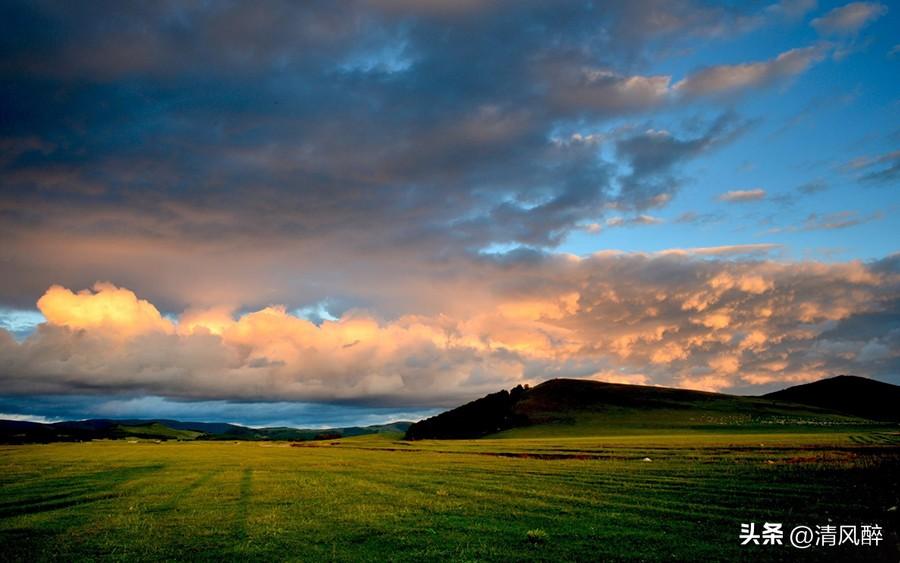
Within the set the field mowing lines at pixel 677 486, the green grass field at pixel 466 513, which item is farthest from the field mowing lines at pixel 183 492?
the field mowing lines at pixel 677 486

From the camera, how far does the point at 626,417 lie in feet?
553

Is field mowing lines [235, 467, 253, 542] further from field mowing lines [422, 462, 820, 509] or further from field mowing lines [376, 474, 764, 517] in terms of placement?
field mowing lines [422, 462, 820, 509]

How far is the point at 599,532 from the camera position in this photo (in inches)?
858

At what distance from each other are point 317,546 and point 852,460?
156 feet

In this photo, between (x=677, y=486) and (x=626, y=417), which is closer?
(x=677, y=486)

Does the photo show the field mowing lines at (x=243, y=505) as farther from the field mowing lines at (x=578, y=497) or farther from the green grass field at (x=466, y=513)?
the field mowing lines at (x=578, y=497)

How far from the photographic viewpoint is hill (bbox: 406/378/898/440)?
143 meters

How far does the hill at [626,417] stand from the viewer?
469 feet

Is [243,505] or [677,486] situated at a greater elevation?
[677,486]

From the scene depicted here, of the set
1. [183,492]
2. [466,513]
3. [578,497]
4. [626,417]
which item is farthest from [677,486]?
[626,417]

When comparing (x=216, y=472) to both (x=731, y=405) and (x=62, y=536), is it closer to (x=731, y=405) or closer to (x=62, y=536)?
(x=62, y=536)

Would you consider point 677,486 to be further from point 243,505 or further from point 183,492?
point 183,492

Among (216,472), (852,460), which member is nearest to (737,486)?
(852,460)

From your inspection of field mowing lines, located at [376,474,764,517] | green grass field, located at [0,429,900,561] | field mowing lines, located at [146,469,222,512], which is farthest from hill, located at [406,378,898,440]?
field mowing lines, located at [376,474,764,517]
